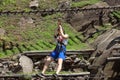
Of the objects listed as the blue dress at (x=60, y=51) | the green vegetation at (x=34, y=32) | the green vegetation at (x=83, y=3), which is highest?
the blue dress at (x=60, y=51)

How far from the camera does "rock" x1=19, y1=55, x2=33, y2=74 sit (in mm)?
16891

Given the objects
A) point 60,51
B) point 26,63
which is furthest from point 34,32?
point 60,51

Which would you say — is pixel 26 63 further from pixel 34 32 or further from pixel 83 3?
pixel 83 3

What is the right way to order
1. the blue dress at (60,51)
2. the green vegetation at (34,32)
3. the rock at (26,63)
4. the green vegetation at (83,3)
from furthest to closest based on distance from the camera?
1. the green vegetation at (83,3)
2. the green vegetation at (34,32)
3. the rock at (26,63)
4. the blue dress at (60,51)

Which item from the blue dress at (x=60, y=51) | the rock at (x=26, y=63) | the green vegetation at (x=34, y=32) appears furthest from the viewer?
the green vegetation at (x=34, y=32)

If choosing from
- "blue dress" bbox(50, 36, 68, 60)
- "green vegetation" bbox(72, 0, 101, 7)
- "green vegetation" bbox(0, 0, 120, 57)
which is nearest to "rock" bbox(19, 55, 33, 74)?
"green vegetation" bbox(0, 0, 120, 57)

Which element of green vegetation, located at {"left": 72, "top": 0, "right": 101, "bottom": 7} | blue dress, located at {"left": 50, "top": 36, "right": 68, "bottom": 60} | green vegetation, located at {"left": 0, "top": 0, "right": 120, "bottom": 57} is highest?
blue dress, located at {"left": 50, "top": 36, "right": 68, "bottom": 60}

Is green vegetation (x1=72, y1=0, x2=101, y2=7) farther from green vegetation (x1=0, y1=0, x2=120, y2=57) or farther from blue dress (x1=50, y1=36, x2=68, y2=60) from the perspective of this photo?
blue dress (x1=50, y1=36, x2=68, y2=60)

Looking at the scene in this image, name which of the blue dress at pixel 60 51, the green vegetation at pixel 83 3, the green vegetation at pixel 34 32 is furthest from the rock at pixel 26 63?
the green vegetation at pixel 83 3

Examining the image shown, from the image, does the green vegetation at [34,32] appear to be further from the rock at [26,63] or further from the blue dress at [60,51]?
the blue dress at [60,51]

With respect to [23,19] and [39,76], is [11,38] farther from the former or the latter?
[39,76]

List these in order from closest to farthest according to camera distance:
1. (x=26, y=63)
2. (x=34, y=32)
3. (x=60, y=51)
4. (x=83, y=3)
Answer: (x=60, y=51), (x=26, y=63), (x=34, y=32), (x=83, y=3)

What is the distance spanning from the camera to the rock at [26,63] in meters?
16.9

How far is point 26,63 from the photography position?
17.2m
